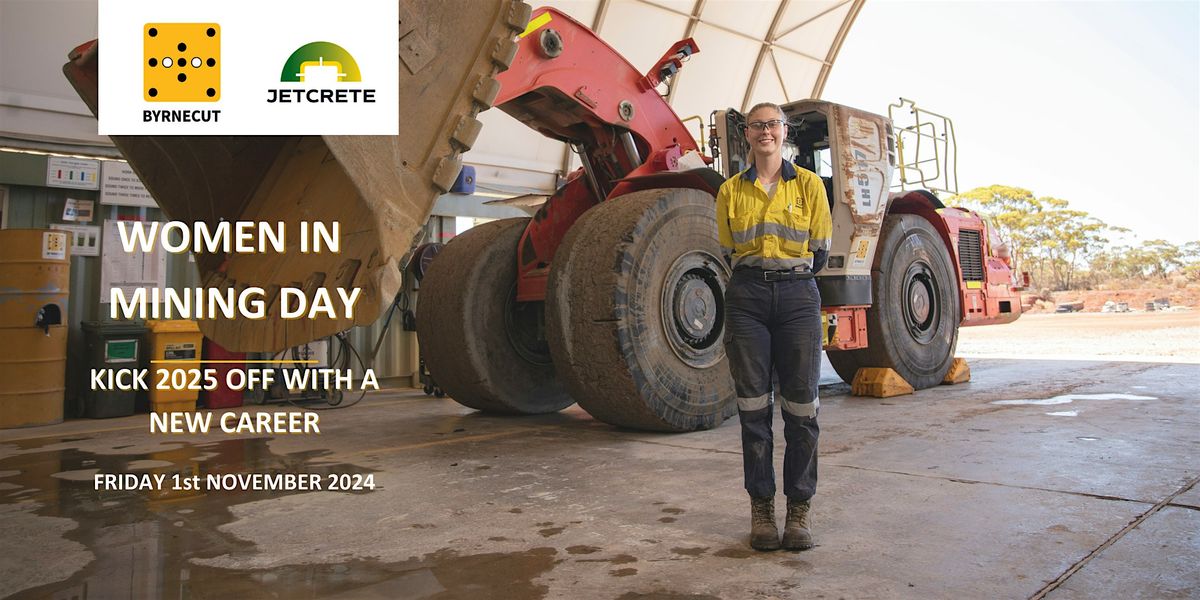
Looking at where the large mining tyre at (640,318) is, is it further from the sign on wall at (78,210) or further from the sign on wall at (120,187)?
the sign on wall at (78,210)

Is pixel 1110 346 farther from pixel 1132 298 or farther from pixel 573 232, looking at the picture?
pixel 1132 298

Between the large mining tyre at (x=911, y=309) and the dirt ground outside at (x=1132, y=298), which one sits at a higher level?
the dirt ground outside at (x=1132, y=298)

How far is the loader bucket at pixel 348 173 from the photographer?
2.96 meters

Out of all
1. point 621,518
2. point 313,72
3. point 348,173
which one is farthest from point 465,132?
point 621,518

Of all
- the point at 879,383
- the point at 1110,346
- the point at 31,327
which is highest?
the point at 31,327

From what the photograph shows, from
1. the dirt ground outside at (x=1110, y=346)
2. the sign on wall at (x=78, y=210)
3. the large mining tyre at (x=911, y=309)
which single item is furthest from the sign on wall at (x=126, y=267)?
the dirt ground outside at (x=1110, y=346)

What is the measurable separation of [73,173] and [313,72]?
5.47m

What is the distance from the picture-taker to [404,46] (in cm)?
320

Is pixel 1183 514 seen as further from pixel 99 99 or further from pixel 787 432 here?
pixel 99 99

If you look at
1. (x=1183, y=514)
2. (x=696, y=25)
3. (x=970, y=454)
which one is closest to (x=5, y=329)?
(x=970, y=454)

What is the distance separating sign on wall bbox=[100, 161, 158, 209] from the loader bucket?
4355 mm

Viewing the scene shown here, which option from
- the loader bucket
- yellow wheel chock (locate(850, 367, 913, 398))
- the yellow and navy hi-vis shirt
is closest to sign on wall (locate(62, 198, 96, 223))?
the loader bucket

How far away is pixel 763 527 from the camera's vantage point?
266 cm

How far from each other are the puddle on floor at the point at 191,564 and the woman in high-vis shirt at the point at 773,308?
0.89 meters
